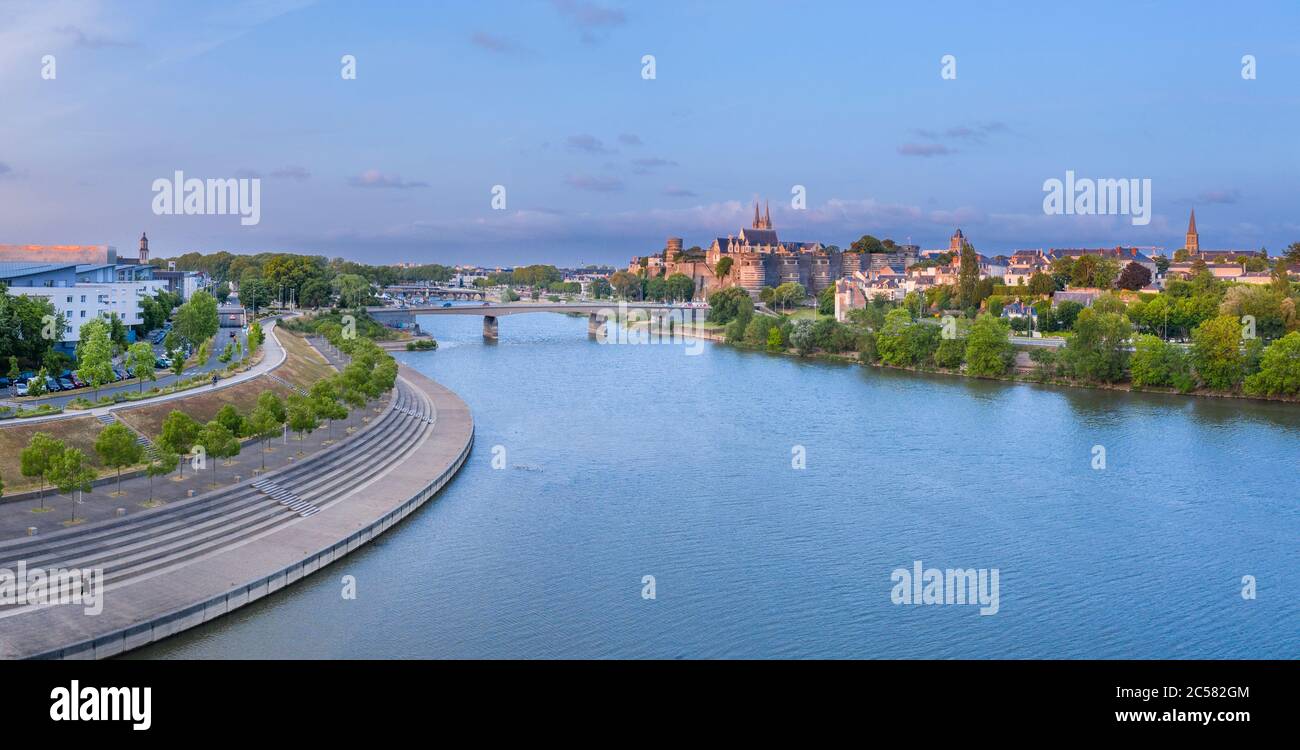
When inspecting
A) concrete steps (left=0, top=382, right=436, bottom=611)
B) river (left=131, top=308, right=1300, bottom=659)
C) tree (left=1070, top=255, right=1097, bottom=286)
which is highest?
tree (left=1070, top=255, right=1097, bottom=286)

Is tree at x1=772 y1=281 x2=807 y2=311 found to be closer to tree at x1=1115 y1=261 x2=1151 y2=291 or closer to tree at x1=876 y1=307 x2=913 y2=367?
tree at x1=1115 y1=261 x2=1151 y2=291

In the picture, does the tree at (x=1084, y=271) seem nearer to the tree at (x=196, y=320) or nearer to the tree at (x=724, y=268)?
the tree at (x=724, y=268)

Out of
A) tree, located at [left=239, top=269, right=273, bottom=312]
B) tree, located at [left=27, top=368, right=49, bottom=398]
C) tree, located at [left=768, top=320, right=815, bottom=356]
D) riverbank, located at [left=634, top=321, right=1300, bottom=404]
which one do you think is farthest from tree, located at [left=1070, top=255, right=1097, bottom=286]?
tree, located at [left=27, top=368, right=49, bottom=398]

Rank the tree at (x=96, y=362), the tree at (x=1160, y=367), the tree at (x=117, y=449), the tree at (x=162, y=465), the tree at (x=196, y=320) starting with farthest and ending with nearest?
the tree at (x=1160, y=367) → the tree at (x=196, y=320) → the tree at (x=96, y=362) → the tree at (x=162, y=465) → the tree at (x=117, y=449)

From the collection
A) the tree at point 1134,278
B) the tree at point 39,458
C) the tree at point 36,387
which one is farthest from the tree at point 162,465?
the tree at point 1134,278

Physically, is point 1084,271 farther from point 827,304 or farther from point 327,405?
point 327,405

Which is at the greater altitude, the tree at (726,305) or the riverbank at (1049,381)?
the tree at (726,305)

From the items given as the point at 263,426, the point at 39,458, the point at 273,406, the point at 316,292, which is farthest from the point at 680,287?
the point at 39,458

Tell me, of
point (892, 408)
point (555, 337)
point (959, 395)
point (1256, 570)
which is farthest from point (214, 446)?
point (555, 337)
